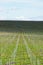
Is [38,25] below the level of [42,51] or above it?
above

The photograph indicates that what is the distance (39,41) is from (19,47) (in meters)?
0.30

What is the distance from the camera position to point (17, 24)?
5.98 ft

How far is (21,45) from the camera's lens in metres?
1.99

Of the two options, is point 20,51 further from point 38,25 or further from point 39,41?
point 38,25

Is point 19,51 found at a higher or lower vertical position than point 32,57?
higher

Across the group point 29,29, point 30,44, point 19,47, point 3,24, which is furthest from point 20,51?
point 3,24

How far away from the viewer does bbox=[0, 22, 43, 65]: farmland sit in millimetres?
1889

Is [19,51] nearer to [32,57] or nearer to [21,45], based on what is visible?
[21,45]

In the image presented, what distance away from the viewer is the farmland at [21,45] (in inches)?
74.4

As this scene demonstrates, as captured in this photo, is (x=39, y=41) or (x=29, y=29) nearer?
(x=29, y=29)

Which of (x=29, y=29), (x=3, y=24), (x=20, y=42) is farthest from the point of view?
(x=20, y=42)

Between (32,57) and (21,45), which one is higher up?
(21,45)

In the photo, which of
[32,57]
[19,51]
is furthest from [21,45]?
[32,57]

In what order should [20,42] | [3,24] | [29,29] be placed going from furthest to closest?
[20,42], [29,29], [3,24]
